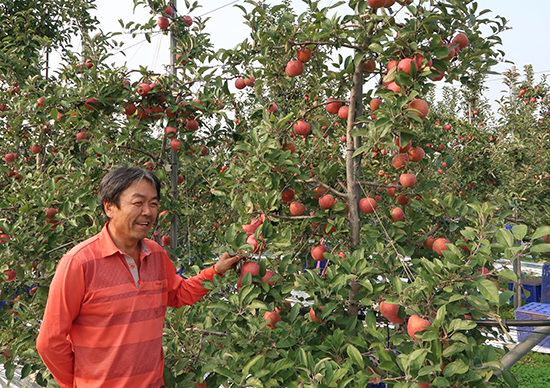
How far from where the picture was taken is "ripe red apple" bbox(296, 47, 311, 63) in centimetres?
214

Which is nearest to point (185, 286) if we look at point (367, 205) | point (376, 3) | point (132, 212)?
point (132, 212)

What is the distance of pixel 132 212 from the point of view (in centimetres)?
158

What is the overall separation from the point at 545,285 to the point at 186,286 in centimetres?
651

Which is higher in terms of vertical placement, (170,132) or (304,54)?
(304,54)

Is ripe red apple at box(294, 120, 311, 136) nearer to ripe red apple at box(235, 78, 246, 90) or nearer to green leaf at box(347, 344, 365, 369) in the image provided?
ripe red apple at box(235, 78, 246, 90)

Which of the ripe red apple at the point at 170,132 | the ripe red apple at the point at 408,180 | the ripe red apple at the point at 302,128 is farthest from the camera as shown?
the ripe red apple at the point at 170,132

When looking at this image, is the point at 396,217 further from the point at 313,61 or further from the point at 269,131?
the point at 313,61

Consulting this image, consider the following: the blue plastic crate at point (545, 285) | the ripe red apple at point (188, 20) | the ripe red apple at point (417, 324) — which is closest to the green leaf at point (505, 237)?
the ripe red apple at point (417, 324)

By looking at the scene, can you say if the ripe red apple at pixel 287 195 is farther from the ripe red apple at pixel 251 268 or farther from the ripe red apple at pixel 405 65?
the ripe red apple at pixel 405 65

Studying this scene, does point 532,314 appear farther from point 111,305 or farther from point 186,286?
point 111,305

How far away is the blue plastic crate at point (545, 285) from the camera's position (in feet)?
20.9

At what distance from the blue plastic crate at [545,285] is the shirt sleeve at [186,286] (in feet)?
20.2

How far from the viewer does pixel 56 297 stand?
4.75 feet

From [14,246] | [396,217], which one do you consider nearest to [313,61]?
[396,217]
